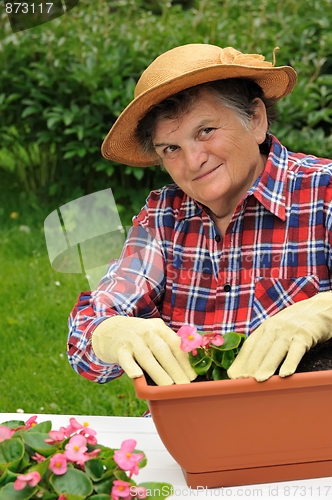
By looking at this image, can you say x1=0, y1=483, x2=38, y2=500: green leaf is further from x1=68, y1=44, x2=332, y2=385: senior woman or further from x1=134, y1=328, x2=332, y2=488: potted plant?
x1=68, y1=44, x2=332, y2=385: senior woman

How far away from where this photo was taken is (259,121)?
1673mm

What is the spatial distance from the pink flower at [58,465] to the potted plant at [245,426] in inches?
5.9

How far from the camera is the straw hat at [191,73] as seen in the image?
1.47 metres

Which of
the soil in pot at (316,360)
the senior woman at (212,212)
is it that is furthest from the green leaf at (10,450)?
the senior woman at (212,212)

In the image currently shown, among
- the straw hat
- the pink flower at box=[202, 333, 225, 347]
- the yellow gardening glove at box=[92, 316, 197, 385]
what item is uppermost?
the straw hat

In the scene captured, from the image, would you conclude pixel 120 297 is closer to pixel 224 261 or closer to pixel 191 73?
pixel 224 261

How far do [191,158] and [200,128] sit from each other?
2.7 inches

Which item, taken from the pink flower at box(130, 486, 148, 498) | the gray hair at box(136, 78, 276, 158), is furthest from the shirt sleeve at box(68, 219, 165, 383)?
the pink flower at box(130, 486, 148, 498)

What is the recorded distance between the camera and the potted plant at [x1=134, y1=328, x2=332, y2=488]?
1.06m

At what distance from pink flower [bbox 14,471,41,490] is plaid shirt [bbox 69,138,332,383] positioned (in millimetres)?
518

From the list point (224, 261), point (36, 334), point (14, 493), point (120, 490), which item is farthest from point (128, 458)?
point (36, 334)

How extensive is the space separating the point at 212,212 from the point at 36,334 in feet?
5.22

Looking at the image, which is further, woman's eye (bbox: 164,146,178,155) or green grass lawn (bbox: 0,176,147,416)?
green grass lawn (bbox: 0,176,147,416)

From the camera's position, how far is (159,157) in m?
1.75
